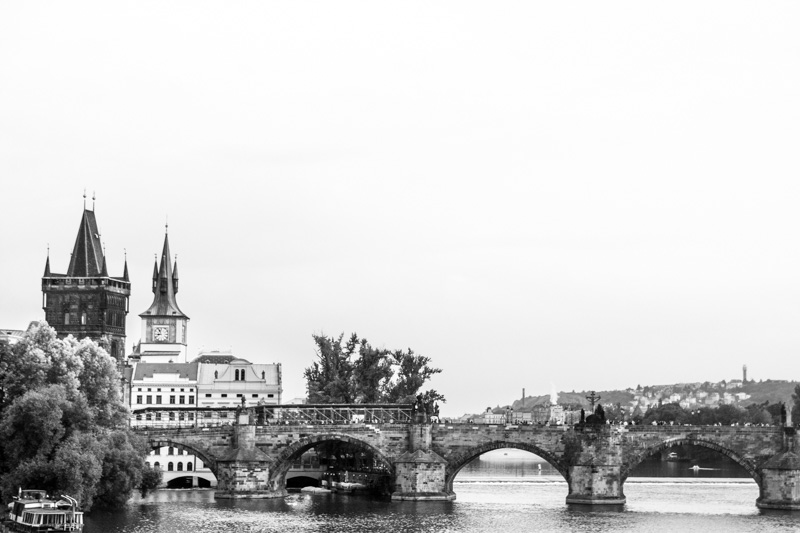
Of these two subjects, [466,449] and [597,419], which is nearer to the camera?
[597,419]

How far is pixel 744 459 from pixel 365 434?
3074 centimetres

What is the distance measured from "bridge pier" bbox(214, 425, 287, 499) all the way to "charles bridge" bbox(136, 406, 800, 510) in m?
0.08

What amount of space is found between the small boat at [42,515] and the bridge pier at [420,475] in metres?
38.0

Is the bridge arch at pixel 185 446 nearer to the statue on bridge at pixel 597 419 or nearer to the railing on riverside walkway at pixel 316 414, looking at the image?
the railing on riverside walkway at pixel 316 414

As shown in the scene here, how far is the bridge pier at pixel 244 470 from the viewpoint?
4958 inches

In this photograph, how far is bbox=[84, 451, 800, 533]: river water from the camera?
104062 millimetres

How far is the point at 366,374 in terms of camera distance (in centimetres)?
15512

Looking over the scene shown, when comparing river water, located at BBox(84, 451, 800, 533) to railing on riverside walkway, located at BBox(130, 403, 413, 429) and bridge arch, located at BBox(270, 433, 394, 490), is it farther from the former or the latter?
railing on riverside walkway, located at BBox(130, 403, 413, 429)

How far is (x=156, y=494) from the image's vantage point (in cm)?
13812

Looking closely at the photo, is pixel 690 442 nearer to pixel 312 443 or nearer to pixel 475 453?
pixel 475 453

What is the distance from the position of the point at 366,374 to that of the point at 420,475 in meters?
30.7

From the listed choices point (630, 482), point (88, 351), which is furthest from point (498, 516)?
point (630, 482)

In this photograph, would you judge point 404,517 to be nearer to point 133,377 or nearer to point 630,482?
point 630,482

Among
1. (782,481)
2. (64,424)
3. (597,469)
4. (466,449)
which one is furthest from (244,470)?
(782,481)
